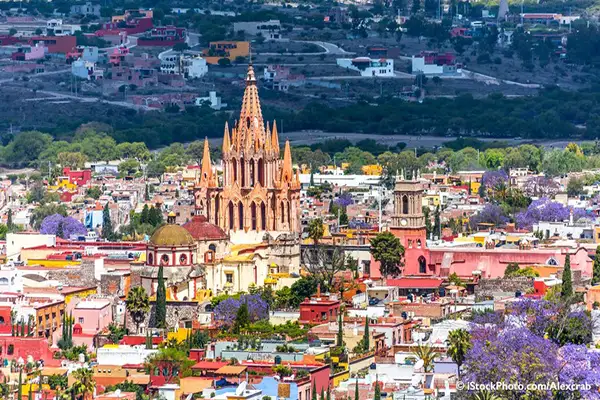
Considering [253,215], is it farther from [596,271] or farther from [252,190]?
[596,271]

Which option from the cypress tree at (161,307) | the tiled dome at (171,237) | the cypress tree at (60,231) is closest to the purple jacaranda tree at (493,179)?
the cypress tree at (60,231)

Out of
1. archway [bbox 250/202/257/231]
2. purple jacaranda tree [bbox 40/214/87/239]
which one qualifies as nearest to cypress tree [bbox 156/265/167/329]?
archway [bbox 250/202/257/231]

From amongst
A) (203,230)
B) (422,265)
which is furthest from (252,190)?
(422,265)

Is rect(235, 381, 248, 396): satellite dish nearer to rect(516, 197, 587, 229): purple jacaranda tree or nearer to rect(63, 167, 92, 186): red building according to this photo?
rect(516, 197, 587, 229): purple jacaranda tree

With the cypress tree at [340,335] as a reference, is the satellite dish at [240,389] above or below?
above

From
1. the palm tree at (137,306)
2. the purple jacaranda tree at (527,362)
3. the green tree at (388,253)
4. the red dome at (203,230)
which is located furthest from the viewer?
the green tree at (388,253)

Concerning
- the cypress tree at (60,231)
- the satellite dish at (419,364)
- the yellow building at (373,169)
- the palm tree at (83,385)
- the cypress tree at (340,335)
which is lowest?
the yellow building at (373,169)

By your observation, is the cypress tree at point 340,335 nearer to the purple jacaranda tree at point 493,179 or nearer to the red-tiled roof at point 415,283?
the red-tiled roof at point 415,283
